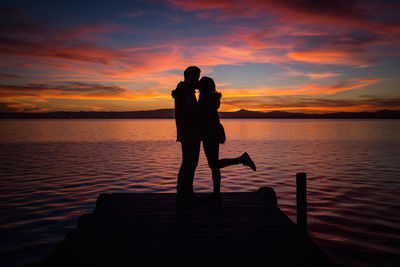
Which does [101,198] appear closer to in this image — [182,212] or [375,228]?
[182,212]

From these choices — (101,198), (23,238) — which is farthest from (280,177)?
(23,238)

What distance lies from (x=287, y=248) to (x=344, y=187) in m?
10.4

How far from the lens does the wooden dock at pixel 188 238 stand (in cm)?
377

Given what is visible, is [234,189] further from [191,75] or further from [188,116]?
[191,75]

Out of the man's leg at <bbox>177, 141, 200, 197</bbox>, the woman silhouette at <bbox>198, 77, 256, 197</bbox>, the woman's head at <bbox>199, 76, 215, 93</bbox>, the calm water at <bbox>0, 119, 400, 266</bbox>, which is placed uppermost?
the woman's head at <bbox>199, 76, 215, 93</bbox>

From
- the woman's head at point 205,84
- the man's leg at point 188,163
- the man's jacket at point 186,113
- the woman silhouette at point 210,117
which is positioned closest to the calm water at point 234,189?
the man's leg at point 188,163

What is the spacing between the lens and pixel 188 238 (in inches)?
179

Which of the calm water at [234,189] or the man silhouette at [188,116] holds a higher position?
the man silhouette at [188,116]

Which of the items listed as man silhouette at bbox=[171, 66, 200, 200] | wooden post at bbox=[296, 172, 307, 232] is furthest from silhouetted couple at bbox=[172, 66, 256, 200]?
wooden post at bbox=[296, 172, 307, 232]

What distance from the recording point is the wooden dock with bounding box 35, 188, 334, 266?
3.77 metres

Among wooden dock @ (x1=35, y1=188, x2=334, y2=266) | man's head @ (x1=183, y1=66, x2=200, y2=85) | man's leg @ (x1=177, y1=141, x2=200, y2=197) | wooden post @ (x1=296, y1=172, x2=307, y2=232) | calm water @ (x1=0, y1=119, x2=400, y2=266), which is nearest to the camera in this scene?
wooden dock @ (x1=35, y1=188, x2=334, y2=266)

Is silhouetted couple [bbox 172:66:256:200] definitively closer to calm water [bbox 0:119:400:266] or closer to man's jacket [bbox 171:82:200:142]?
man's jacket [bbox 171:82:200:142]

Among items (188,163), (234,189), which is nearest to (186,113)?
(188,163)

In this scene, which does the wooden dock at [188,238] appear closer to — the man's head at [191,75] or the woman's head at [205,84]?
the woman's head at [205,84]
